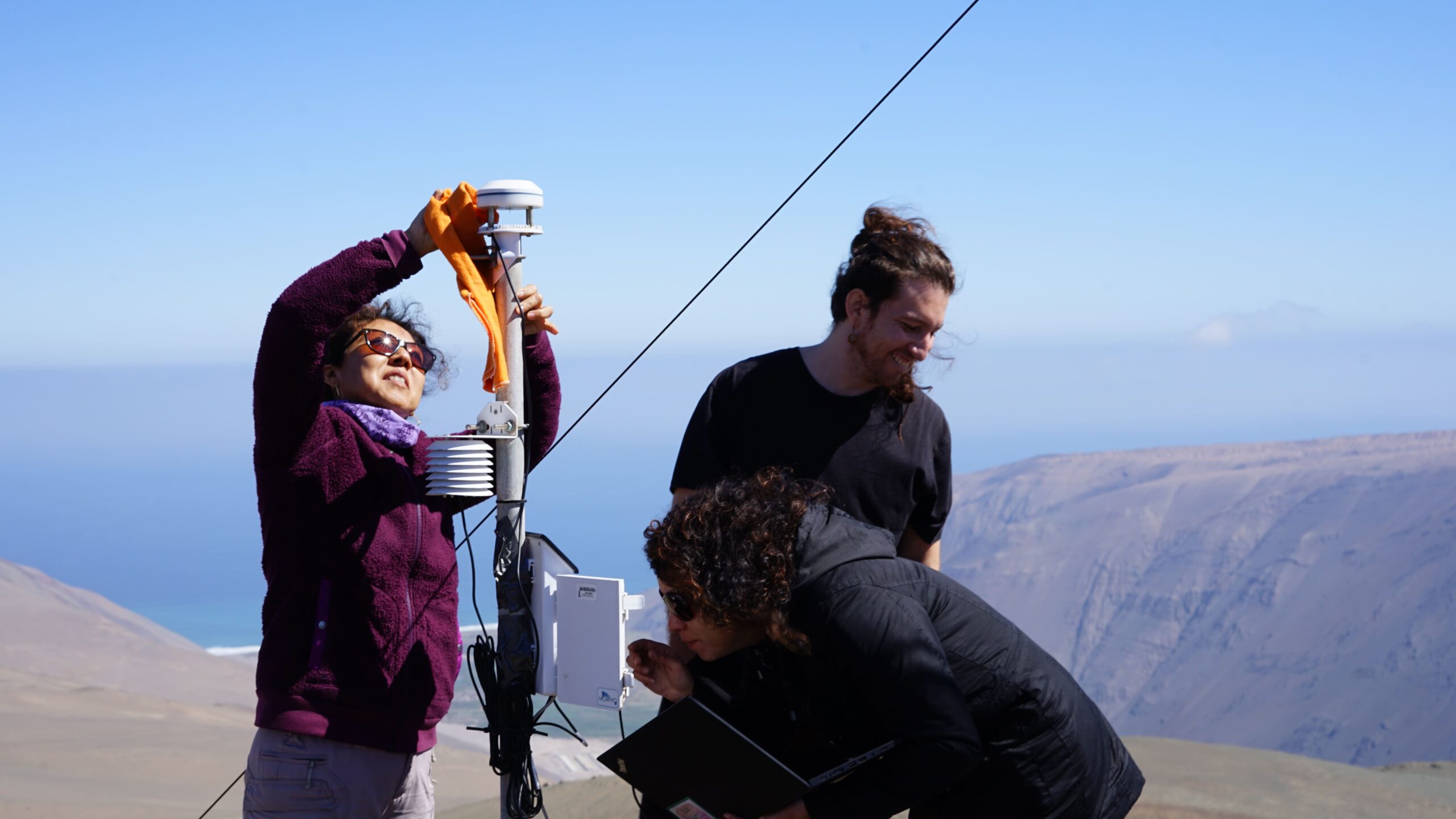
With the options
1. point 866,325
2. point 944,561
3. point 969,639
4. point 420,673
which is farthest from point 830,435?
point 944,561

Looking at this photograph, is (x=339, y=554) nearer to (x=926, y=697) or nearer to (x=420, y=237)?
(x=420, y=237)

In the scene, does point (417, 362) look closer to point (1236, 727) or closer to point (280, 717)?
point (280, 717)

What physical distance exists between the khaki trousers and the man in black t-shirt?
903 mm

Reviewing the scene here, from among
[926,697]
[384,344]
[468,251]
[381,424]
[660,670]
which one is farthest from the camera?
[384,344]

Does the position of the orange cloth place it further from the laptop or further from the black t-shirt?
the laptop

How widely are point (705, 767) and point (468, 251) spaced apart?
1.22 m

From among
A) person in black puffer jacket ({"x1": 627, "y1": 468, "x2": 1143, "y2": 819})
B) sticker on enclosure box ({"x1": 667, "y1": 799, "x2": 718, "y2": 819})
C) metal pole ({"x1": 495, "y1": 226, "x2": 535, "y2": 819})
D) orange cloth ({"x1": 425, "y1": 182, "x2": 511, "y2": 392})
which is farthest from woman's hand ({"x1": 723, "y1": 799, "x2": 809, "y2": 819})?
orange cloth ({"x1": 425, "y1": 182, "x2": 511, "y2": 392})

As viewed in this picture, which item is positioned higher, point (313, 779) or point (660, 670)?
point (660, 670)

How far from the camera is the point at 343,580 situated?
8.57ft

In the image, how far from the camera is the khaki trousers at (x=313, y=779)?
254 centimetres

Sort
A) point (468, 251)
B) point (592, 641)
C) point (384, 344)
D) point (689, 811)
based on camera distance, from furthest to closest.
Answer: point (384, 344) → point (468, 251) → point (592, 641) → point (689, 811)

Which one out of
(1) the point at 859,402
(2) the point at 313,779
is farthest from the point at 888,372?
(2) the point at 313,779

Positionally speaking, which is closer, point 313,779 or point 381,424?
point 313,779

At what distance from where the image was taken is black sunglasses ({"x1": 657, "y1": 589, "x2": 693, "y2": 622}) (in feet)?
6.89
